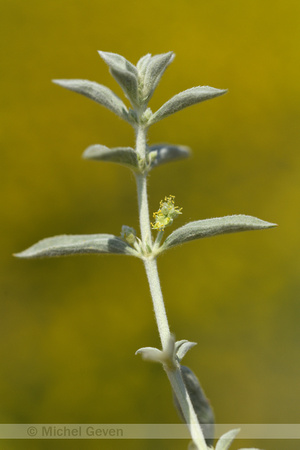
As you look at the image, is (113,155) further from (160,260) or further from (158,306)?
(160,260)

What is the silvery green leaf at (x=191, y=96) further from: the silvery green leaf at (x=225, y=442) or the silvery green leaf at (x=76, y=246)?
the silvery green leaf at (x=225, y=442)

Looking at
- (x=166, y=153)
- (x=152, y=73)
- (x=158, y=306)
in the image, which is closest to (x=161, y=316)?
(x=158, y=306)

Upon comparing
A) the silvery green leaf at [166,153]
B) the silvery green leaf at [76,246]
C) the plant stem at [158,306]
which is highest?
the silvery green leaf at [166,153]

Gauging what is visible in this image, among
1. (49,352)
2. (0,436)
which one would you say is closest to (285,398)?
(49,352)

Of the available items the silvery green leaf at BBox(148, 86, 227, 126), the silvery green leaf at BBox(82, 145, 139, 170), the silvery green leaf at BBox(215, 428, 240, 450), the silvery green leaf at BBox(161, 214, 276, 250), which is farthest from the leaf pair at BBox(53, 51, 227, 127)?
the silvery green leaf at BBox(215, 428, 240, 450)

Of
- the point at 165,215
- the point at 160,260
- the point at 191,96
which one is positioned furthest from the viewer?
the point at 160,260

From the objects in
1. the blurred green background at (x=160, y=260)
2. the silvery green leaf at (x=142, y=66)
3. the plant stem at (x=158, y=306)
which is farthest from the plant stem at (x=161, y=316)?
the blurred green background at (x=160, y=260)

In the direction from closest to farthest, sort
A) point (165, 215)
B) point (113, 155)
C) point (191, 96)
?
point (113, 155)
point (191, 96)
point (165, 215)

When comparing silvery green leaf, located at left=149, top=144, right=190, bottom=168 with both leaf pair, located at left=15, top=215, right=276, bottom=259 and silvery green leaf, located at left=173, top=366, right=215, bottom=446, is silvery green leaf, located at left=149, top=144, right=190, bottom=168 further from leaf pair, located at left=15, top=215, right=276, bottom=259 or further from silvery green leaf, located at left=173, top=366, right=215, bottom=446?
silvery green leaf, located at left=173, top=366, right=215, bottom=446
